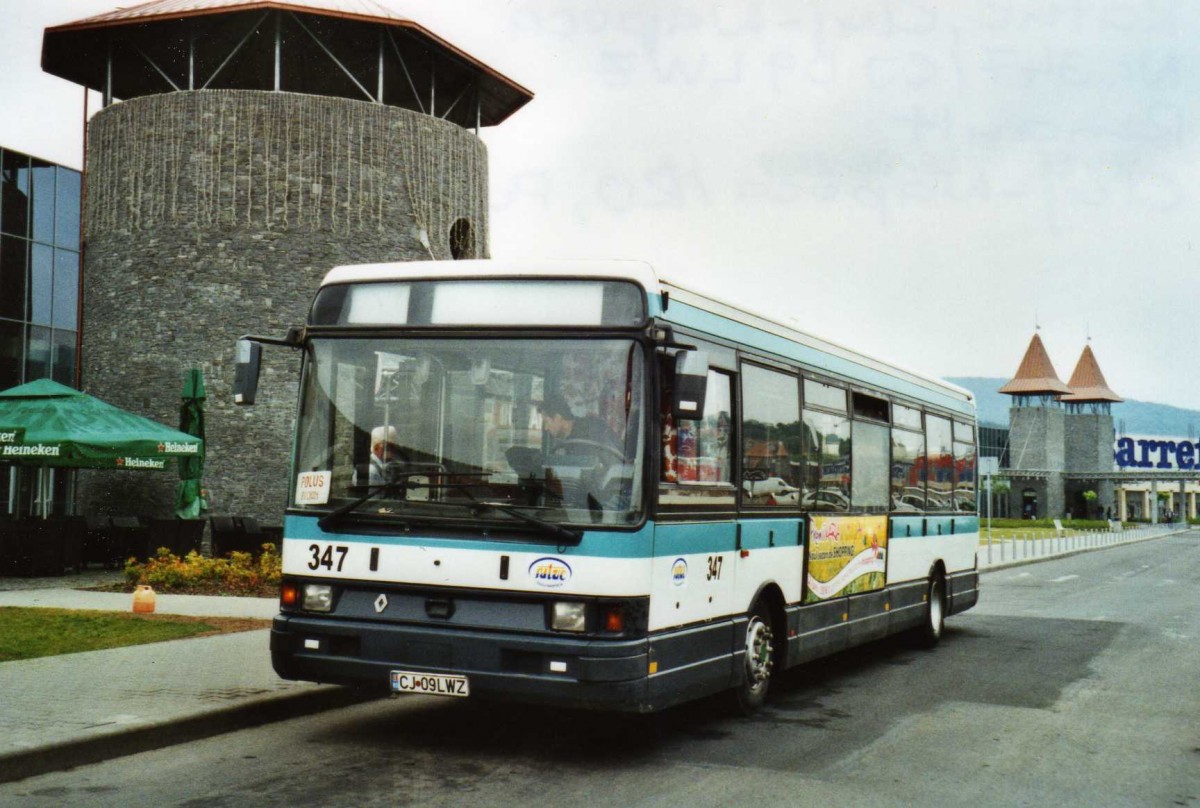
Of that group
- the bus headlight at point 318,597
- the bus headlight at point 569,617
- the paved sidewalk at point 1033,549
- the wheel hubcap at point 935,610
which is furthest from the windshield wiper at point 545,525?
the paved sidewalk at point 1033,549

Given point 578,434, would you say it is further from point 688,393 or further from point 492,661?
point 492,661

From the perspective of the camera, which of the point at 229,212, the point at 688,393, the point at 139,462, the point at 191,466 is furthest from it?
the point at 229,212

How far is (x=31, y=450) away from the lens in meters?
16.8

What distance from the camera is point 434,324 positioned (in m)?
7.47

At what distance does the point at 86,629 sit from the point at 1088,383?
130 meters

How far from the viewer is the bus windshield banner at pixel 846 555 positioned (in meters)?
10.0

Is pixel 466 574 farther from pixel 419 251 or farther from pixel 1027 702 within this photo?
pixel 419 251

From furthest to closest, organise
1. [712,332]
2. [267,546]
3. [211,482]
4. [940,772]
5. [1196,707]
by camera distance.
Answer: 1. [211,482]
2. [267,546]
3. [1196,707]
4. [712,332]
5. [940,772]

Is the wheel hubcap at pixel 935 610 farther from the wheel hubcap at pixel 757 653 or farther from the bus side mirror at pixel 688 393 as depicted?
the bus side mirror at pixel 688 393

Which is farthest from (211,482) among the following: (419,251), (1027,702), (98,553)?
(1027,702)

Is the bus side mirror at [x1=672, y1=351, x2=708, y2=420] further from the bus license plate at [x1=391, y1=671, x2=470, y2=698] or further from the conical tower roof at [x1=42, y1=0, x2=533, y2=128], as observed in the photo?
the conical tower roof at [x1=42, y1=0, x2=533, y2=128]

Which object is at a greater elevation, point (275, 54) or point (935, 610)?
point (275, 54)

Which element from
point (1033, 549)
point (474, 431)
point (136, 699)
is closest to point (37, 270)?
point (136, 699)

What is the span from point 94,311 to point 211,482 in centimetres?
492
